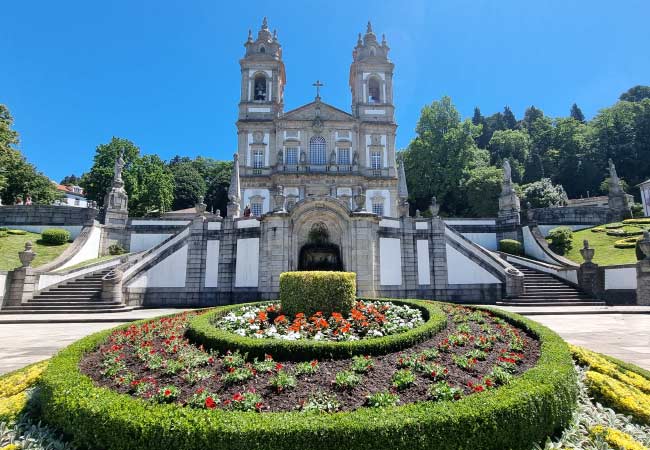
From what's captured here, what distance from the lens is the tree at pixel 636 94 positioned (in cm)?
6514

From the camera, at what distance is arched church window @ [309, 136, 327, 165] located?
37312mm

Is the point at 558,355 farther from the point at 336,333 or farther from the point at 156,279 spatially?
the point at 156,279

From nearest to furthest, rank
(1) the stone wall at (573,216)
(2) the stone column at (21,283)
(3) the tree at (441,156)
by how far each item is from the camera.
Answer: (2) the stone column at (21,283)
(1) the stone wall at (573,216)
(3) the tree at (441,156)

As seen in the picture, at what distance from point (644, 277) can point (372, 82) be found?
31446 millimetres

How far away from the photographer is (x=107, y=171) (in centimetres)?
4409

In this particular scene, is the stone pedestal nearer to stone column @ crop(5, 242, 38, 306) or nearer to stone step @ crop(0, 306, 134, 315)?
stone step @ crop(0, 306, 134, 315)

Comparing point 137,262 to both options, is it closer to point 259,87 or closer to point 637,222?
point 259,87

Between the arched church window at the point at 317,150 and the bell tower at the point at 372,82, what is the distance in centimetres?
508

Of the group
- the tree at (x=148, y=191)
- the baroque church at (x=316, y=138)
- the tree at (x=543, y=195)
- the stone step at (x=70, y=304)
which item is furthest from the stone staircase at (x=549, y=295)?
the tree at (x=148, y=191)

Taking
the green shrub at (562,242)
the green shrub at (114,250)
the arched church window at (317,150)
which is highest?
the arched church window at (317,150)

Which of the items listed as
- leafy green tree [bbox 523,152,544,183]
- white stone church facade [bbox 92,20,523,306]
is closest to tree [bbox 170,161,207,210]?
white stone church facade [bbox 92,20,523,306]

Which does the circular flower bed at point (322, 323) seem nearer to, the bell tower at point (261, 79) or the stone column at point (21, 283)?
the stone column at point (21, 283)

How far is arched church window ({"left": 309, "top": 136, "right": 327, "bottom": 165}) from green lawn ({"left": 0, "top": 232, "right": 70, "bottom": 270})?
72.8ft

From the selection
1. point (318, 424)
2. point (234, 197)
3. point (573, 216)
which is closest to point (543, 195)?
point (573, 216)
